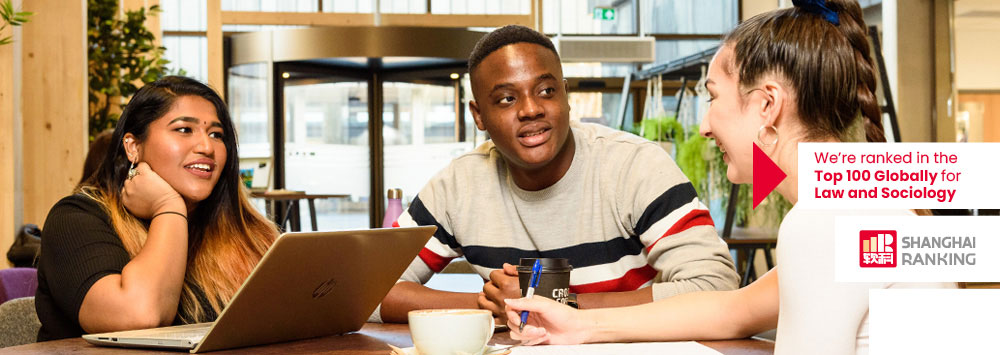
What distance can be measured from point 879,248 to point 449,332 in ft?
1.72

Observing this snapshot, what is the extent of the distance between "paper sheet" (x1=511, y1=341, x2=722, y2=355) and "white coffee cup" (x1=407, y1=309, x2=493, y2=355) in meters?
0.11

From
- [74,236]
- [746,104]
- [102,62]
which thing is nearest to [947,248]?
[746,104]

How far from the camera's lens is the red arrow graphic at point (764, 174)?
1.16 meters

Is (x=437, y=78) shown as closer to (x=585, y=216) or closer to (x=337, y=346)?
(x=585, y=216)

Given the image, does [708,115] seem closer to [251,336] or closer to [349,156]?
[251,336]

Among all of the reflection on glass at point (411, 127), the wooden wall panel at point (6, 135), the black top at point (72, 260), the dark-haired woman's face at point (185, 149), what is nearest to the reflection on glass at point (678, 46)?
the reflection on glass at point (411, 127)

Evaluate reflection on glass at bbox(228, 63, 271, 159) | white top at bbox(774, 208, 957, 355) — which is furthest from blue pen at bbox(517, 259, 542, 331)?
reflection on glass at bbox(228, 63, 271, 159)

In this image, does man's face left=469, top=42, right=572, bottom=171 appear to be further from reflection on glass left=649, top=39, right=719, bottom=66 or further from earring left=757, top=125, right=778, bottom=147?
reflection on glass left=649, top=39, right=719, bottom=66

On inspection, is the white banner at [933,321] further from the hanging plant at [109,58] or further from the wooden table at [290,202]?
the wooden table at [290,202]

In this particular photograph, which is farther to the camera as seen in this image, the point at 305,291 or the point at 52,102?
the point at 52,102

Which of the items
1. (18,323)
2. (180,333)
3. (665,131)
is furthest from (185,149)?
(665,131)

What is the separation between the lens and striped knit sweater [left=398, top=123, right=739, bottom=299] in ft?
5.78

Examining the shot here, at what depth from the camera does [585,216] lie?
1.86 meters

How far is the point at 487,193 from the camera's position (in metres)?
1.94
